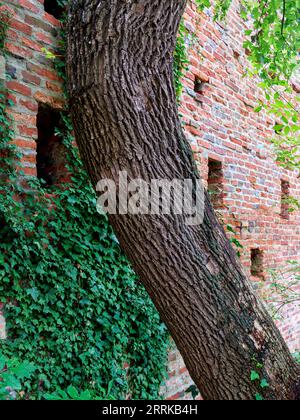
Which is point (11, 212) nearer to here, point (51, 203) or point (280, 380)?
point (51, 203)

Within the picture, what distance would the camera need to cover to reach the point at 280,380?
1693 mm

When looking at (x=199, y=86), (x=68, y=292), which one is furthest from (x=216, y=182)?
(x=68, y=292)

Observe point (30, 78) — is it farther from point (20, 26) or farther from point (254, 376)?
point (254, 376)

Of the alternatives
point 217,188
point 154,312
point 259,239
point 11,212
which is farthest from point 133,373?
point 259,239

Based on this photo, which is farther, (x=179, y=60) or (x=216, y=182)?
(x=216, y=182)

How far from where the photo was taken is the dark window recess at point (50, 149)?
2.51 m

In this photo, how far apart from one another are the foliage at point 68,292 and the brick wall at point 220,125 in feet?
0.52

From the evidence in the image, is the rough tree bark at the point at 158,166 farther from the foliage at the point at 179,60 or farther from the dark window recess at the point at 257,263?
the dark window recess at the point at 257,263

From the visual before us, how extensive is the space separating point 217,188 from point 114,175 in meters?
2.61

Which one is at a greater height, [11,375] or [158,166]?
[158,166]

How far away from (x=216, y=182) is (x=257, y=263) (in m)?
1.37

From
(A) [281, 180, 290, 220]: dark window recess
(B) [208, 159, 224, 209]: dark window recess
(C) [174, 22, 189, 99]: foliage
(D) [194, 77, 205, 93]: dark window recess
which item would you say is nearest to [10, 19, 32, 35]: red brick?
(C) [174, 22, 189, 99]: foliage

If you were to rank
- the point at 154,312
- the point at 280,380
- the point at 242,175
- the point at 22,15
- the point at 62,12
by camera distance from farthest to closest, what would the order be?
the point at 242,175 → the point at 154,312 → the point at 62,12 → the point at 22,15 → the point at 280,380

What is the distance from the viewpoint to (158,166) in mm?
1575
